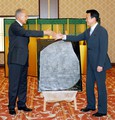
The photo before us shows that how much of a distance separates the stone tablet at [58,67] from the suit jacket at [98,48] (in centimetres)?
49

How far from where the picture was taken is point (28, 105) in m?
4.96

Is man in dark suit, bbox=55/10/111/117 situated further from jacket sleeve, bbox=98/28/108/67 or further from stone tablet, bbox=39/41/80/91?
stone tablet, bbox=39/41/80/91

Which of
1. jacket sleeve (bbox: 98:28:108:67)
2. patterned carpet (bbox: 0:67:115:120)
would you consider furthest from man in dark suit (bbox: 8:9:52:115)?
jacket sleeve (bbox: 98:28:108:67)

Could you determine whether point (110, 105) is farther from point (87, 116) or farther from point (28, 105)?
point (28, 105)

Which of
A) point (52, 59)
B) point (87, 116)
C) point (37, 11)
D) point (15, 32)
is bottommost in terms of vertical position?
point (87, 116)

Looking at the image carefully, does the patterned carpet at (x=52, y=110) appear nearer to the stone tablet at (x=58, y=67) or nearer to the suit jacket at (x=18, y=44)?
the stone tablet at (x=58, y=67)

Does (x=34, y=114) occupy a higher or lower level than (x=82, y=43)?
lower

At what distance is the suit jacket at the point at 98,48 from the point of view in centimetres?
405

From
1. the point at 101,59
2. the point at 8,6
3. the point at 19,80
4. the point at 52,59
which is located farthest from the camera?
the point at 8,6

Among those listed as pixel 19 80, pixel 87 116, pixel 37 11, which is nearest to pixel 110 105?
pixel 87 116

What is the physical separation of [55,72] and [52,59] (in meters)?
0.23

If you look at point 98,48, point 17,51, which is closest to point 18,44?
point 17,51

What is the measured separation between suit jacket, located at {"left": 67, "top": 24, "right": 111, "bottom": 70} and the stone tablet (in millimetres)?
493

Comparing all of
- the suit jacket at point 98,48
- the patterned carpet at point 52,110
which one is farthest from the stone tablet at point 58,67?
the suit jacket at point 98,48
